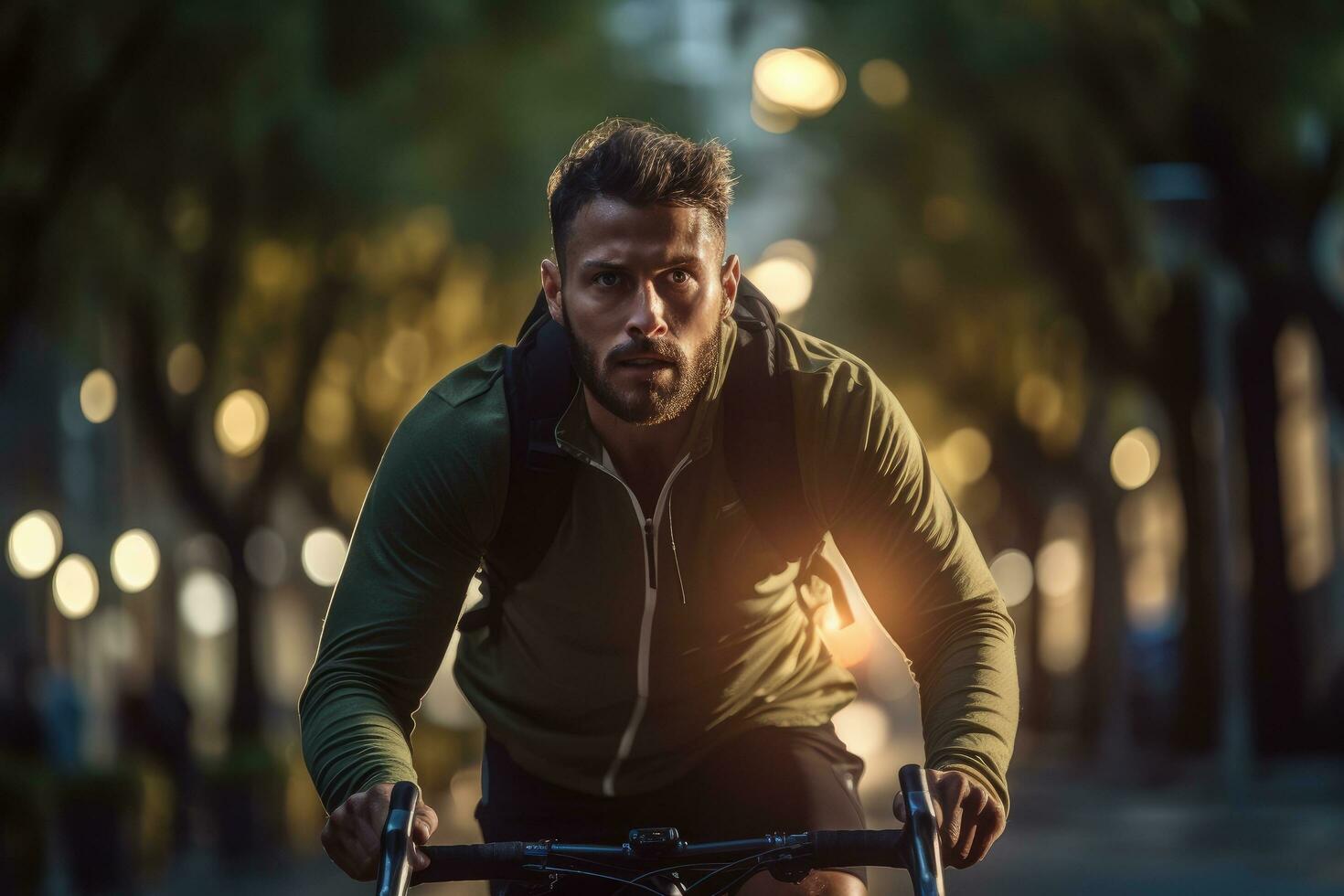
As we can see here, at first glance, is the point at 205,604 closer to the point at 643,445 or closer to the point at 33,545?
the point at 33,545

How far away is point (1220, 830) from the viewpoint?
18.2 m

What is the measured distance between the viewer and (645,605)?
3.79 meters

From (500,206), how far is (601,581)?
19.8 meters

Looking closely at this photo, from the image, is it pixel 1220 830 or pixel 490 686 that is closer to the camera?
pixel 490 686

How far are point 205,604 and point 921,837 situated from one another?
4891 centimetres

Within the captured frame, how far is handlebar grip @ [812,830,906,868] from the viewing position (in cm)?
320

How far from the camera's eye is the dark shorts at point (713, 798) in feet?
12.6

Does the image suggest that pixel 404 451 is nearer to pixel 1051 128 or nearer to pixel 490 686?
pixel 490 686

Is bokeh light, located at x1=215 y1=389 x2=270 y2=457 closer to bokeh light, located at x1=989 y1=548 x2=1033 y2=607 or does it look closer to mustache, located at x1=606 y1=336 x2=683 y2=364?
bokeh light, located at x1=989 y1=548 x2=1033 y2=607

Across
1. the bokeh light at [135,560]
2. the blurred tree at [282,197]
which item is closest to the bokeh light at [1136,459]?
the blurred tree at [282,197]

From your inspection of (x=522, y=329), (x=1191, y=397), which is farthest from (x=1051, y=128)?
(x=522, y=329)

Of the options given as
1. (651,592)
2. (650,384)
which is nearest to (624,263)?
(650,384)

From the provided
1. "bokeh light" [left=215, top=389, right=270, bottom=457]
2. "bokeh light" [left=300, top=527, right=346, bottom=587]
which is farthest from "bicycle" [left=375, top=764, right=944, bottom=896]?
"bokeh light" [left=300, top=527, right=346, bottom=587]

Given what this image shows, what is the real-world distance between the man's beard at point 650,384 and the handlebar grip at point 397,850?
731 millimetres
